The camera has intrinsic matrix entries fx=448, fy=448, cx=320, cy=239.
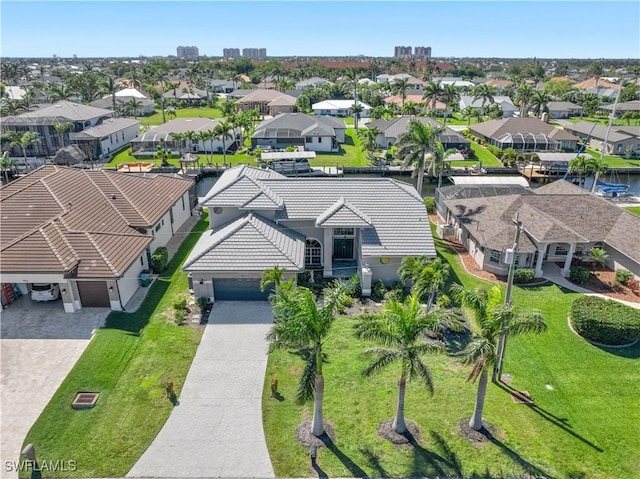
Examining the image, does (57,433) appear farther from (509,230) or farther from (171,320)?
(509,230)

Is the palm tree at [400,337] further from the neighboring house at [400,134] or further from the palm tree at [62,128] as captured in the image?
the palm tree at [62,128]

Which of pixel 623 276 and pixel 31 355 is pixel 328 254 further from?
pixel 623 276

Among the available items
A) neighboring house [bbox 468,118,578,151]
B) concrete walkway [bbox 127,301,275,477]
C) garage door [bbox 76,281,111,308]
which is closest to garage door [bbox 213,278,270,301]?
concrete walkway [bbox 127,301,275,477]

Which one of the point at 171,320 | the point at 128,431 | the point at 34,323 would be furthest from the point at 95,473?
the point at 34,323

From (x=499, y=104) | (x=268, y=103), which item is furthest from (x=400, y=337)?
(x=499, y=104)

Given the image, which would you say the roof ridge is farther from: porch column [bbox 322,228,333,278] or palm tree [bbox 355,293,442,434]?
palm tree [bbox 355,293,442,434]

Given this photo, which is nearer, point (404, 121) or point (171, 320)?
point (171, 320)
